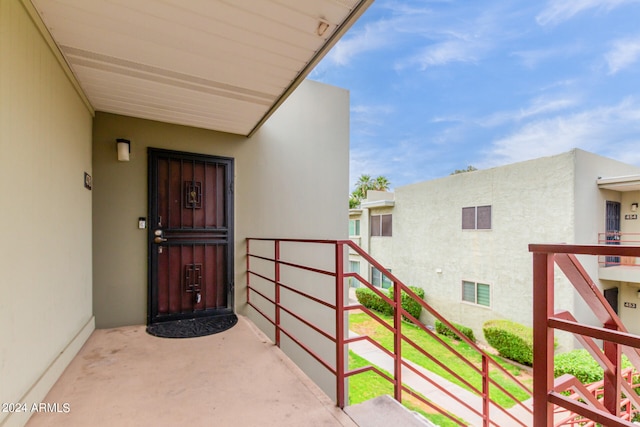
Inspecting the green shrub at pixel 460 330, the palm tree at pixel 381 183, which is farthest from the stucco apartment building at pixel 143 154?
the palm tree at pixel 381 183

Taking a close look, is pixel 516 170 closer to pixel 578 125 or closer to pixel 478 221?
pixel 478 221

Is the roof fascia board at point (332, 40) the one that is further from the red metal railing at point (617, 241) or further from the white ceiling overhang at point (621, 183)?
the red metal railing at point (617, 241)

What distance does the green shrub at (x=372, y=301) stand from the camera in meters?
10.6

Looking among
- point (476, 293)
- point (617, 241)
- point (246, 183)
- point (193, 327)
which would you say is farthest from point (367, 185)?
point (193, 327)

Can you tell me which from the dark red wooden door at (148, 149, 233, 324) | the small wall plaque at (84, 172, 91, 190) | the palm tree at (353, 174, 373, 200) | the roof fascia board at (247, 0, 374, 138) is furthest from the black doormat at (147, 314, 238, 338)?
the palm tree at (353, 174, 373, 200)

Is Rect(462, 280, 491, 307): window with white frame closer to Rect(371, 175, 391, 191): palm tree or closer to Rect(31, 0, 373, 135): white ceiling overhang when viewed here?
Rect(31, 0, 373, 135): white ceiling overhang

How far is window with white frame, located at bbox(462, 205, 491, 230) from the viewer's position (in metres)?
8.15

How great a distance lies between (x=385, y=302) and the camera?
974cm

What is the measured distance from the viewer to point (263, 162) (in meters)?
4.05

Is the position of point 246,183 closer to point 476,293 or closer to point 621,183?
point 476,293

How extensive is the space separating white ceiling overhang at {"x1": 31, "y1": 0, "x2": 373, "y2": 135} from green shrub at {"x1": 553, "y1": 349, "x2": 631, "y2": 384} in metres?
6.71

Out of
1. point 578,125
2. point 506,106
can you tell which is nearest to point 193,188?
point 578,125

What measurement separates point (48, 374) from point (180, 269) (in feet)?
5.36

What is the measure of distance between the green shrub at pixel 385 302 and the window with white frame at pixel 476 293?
56.4 inches
